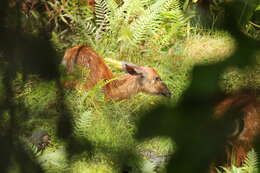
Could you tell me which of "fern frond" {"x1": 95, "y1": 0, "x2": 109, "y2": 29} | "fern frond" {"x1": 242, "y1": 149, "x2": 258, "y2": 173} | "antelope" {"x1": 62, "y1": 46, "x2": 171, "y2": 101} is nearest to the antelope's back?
"antelope" {"x1": 62, "y1": 46, "x2": 171, "y2": 101}

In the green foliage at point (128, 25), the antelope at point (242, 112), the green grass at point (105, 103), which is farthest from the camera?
the green foliage at point (128, 25)

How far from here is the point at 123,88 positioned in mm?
1961

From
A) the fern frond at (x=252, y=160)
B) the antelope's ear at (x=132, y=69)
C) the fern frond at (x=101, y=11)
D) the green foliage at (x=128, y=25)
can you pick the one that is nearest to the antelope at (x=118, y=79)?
the antelope's ear at (x=132, y=69)

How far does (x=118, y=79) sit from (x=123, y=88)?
0.06 meters

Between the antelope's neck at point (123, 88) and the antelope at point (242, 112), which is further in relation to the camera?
the antelope's neck at point (123, 88)

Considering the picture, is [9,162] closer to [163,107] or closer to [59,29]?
[163,107]

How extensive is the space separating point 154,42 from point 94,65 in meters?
0.44

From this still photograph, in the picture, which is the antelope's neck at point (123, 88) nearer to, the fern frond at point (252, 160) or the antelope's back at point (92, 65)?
the antelope's back at point (92, 65)

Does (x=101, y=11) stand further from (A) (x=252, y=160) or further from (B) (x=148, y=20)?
(A) (x=252, y=160)

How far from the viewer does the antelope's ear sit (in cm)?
200

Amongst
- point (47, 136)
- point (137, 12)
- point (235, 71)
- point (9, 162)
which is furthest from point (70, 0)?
point (235, 71)

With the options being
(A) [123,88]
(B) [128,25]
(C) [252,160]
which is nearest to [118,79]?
(A) [123,88]

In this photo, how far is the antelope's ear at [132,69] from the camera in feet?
6.55

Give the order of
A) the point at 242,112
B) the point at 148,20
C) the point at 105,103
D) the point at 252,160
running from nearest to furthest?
the point at 242,112 → the point at 252,160 → the point at 105,103 → the point at 148,20
